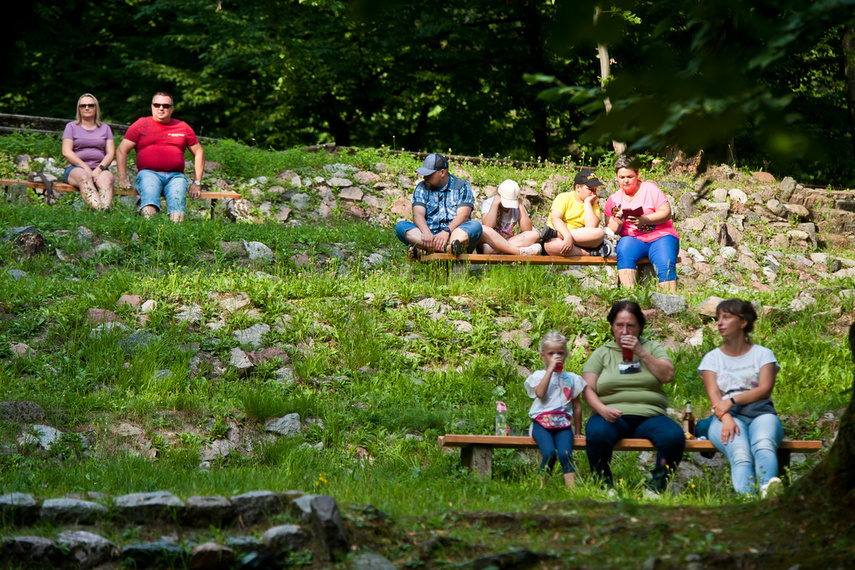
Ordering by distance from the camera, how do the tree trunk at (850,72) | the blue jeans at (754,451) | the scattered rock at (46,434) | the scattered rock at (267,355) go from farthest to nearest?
the tree trunk at (850,72)
the scattered rock at (267,355)
the scattered rock at (46,434)
the blue jeans at (754,451)

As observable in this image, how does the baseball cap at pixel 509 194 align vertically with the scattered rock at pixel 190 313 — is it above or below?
above

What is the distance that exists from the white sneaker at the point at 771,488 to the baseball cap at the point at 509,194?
178 inches

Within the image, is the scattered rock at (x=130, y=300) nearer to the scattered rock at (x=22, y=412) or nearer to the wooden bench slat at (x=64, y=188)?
Result: the scattered rock at (x=22, y=412)

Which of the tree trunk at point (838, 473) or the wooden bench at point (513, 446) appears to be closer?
the tree trunk at point (838, 473)

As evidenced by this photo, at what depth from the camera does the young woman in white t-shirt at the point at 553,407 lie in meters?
5.23

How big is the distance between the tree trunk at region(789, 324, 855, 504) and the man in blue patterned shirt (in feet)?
15.7

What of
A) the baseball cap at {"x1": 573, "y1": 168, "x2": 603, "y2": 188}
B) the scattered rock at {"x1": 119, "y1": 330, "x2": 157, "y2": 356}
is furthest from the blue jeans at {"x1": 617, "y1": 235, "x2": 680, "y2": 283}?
the scattered rock at {"x1": 119, "y1": 330, "x2": 157, "y2": 356}

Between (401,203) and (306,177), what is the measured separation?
1626mm

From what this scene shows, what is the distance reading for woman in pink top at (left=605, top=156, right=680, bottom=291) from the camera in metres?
8.37

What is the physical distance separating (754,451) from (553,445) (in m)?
1.18

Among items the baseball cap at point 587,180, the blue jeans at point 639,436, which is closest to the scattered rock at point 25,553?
the blue jeans at point 639,436

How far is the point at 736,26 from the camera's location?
9.98 feet

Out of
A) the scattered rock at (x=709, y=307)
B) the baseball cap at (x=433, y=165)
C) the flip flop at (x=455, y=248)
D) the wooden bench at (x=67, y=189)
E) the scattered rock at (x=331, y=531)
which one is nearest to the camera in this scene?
the scattered rock at (x=331, y=531)

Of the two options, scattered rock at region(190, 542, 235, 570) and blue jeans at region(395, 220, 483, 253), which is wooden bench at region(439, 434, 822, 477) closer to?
scattered rock at region(190, 542, 235, 570)
